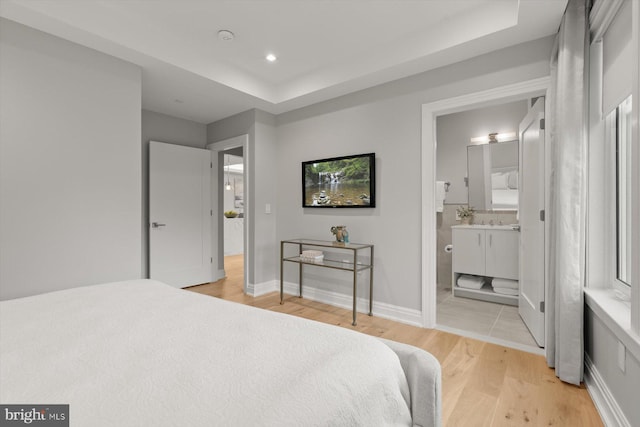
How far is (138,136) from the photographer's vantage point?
9.17ft

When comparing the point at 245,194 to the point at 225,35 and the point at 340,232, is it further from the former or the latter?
the point at 225,35

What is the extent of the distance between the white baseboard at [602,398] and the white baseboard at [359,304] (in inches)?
49.4

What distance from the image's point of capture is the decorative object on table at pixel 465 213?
429 cm

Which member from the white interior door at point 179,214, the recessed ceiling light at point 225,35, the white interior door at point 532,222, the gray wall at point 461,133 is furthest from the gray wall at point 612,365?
the white interior door at point 179,214

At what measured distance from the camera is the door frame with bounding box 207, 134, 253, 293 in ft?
13.3

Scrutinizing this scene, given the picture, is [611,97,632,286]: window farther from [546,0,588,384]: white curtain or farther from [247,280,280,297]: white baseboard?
[247,280,280,297]: white baseboard

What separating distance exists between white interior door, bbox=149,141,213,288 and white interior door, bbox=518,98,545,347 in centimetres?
397

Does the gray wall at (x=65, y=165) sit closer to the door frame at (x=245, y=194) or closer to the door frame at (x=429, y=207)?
the door frame at (x=245, y=194)

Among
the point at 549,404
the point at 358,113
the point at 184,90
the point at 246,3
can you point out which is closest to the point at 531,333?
the point at 549,404

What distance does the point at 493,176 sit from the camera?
419cm

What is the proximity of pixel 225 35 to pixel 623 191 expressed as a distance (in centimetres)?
319

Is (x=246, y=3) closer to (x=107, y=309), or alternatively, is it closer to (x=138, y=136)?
(x=138, y=136)

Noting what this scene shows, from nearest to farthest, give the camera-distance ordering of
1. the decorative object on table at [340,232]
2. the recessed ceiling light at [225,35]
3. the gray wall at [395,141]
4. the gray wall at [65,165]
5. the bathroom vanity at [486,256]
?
1. the gray wall at [65,165]
2. the gray wall at [395,141]
3. the recessed ceiling light at [225,35]
4. the decorative object on table at [340,232]
5. the bathroom vanity at [486,256]

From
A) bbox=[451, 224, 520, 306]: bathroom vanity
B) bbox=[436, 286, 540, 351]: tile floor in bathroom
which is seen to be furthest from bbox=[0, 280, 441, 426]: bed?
bbox=[451, 224, 520, 306]: bathroom vanity
